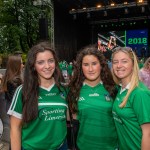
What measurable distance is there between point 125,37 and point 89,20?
2.50 metres

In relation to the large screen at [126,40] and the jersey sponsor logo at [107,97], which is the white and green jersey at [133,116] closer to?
the jersey sponsor logo at [107,97]

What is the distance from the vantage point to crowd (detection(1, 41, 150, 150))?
7.73 ft

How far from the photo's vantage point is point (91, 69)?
277 centimetres

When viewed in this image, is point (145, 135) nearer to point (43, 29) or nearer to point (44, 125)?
point (44, 125)

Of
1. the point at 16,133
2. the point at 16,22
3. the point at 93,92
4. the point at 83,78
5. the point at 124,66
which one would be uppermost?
the point at 16,22

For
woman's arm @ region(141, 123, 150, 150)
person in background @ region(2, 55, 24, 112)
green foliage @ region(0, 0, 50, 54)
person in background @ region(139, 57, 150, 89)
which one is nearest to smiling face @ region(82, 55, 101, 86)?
woman's arm @ region(141, 123, 150, 150)

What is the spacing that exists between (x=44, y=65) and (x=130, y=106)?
75 centimetres

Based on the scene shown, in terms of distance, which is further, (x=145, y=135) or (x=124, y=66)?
(x=124, y=66)

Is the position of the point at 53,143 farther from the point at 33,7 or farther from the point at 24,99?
the point at 33,7

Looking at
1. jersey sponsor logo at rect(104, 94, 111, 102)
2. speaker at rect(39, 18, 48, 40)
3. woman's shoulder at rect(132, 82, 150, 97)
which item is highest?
speaker at rect(39, 18, 48, 40)

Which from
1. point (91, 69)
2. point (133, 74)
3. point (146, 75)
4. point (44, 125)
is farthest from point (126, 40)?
point (44, 125)

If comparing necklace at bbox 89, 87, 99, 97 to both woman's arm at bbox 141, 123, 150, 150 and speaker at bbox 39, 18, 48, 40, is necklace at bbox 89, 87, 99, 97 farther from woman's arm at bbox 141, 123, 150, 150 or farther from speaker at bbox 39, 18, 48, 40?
speaker at bbox 39, 18, 48, 40

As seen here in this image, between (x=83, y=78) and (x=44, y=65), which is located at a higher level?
(x=44, y=65)

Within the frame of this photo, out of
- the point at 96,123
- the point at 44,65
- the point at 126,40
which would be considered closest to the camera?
the point at 44,65
